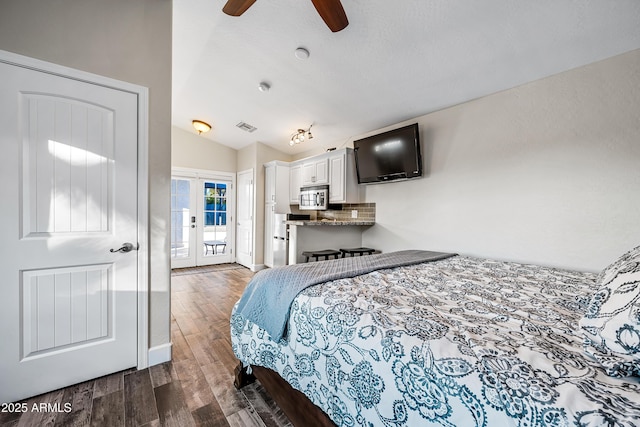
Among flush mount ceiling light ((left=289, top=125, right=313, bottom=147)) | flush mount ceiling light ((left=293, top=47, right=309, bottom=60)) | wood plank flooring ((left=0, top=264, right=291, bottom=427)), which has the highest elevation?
flush mount ceiling light ((left=293, top=47, right=309, bottom=60))

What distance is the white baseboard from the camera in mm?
1902

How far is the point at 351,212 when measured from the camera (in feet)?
14.4

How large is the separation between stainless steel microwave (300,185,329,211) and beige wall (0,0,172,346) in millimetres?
2557

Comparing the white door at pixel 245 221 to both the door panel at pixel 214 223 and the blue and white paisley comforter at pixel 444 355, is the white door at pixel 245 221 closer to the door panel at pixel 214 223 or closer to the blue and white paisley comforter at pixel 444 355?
the door panel at pixel 214 223

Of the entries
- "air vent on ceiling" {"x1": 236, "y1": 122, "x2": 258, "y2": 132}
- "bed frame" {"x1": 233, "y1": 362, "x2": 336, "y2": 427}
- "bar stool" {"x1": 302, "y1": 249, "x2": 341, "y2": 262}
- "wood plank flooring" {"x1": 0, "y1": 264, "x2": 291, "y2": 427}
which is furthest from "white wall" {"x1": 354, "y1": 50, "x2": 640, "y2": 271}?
"air vent on ceiling" {"x1": 236, "y1": 122, "x2": 258, "y2": 132}

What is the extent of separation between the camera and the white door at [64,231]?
4.93ft

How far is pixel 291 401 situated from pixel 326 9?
7.38 ft

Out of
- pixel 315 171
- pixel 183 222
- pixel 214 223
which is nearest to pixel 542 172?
pixel 315 171

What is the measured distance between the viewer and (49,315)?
5.26 feet

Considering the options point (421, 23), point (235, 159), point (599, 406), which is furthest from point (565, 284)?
point (235, 159)

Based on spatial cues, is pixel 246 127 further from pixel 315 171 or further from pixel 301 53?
pixel 301 53

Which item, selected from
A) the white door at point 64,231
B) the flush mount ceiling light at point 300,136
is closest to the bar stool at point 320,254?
the flush mount ceiling light at point 300,136

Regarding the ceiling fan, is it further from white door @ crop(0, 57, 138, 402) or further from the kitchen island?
the kitchen island

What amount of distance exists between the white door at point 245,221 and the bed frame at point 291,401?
140 inches
